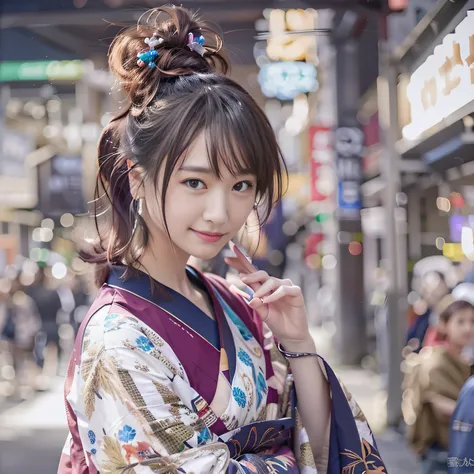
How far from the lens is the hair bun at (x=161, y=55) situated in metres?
1.42

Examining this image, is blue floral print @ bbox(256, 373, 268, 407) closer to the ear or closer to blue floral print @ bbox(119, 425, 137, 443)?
blue floral print @ bbox(119, 425, 137, 443)

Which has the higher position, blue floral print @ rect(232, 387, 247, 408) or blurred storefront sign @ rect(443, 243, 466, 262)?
blurred storefront sign @ rect(443, 243, 466, 262)

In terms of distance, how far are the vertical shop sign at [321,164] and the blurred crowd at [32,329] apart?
4.08 meters

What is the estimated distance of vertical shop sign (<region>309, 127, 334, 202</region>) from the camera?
954 centimetres

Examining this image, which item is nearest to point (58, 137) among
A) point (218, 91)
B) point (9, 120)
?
point (9, 120)

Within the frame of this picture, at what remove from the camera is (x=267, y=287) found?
1453 millimetres

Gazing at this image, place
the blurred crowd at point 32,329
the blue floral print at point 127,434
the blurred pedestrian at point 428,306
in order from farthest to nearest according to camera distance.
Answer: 1. the blurred crowd at point 32,329
2. the blurred pedestrian at point 428,306
3. the blue floral print at point 127,434

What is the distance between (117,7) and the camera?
110 inches

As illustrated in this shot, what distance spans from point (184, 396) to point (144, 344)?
133 mm

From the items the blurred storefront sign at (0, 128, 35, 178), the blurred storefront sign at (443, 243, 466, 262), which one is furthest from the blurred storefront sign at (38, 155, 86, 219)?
the blurred storefront sign at (443, 243, 466, 262)

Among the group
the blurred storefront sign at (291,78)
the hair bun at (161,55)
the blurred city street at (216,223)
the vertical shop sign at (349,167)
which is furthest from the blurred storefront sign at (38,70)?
the vertical shop sign at (349,167)

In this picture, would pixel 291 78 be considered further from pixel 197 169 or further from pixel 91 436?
pixel 91 436

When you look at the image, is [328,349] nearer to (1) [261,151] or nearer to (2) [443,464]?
(2) [443,464]

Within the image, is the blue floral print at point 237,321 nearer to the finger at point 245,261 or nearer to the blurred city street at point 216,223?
the blurred city street at point 216,223
